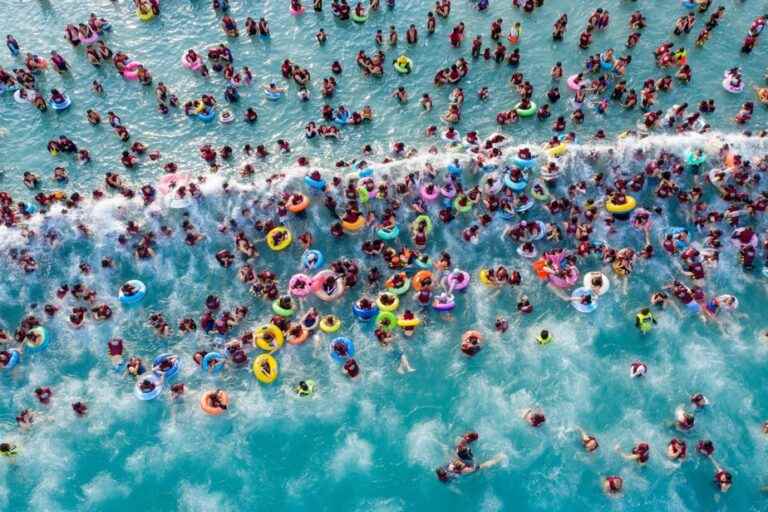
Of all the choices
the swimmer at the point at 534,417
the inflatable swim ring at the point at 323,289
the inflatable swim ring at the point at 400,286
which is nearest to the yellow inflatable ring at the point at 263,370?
the inflatable swim ring at the point at 323,289

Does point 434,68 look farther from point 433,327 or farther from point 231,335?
point 231,335

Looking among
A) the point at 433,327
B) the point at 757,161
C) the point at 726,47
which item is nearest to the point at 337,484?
the point at 433,327

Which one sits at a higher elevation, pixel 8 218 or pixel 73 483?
pixel 8 218

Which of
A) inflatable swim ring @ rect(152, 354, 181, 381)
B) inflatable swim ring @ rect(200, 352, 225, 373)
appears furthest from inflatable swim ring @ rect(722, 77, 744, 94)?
inflatable swim ring @ rect(152, 354, 181, 381)

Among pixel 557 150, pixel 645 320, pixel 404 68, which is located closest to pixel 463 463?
pixel 645 320

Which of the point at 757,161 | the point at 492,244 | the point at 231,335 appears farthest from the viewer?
the point at 757,161

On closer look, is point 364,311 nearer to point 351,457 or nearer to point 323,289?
point 323,289

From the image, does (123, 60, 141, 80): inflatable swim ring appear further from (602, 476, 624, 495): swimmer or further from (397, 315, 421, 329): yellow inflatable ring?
(602, 476, 624, 495): swimmer
